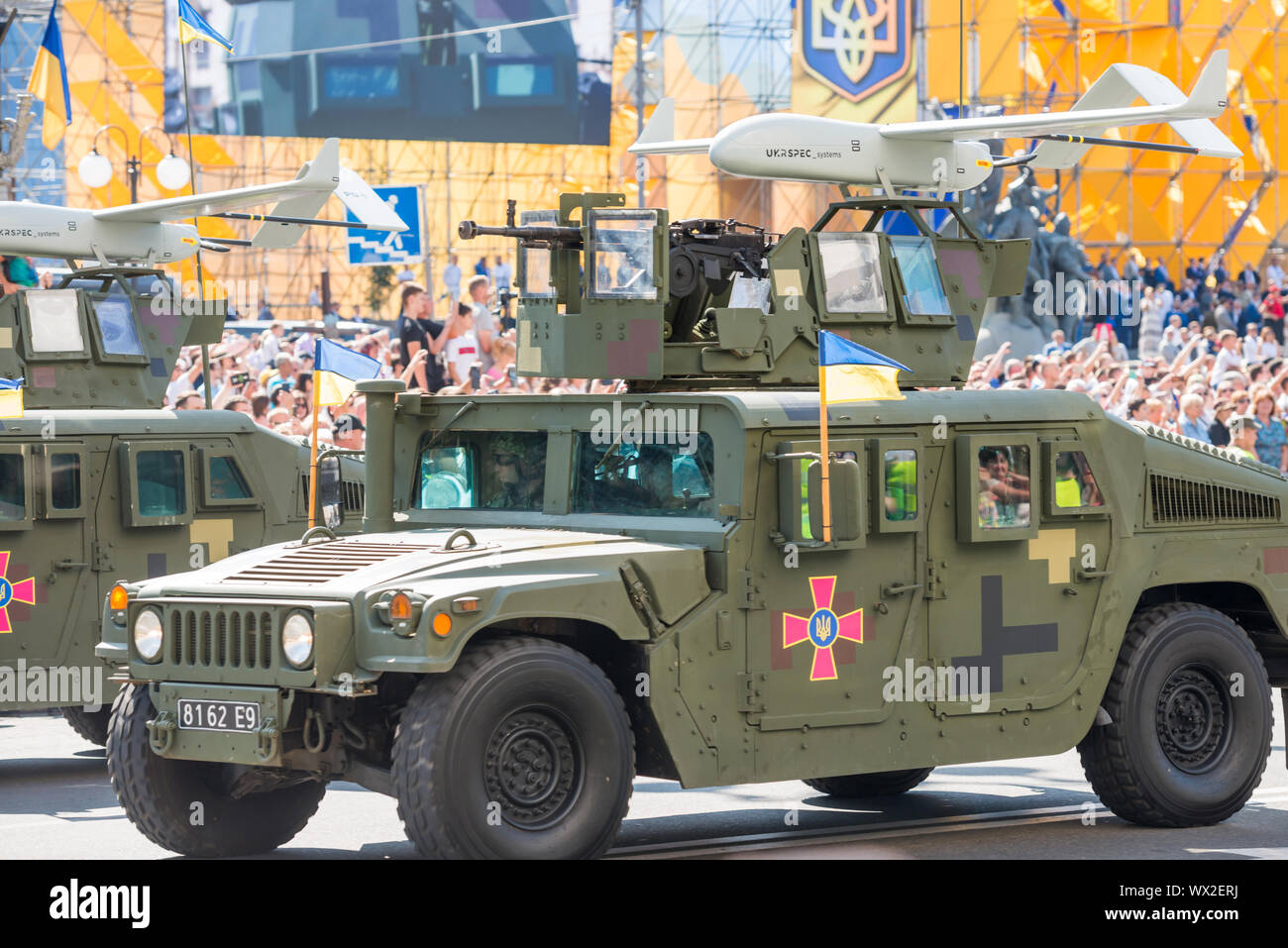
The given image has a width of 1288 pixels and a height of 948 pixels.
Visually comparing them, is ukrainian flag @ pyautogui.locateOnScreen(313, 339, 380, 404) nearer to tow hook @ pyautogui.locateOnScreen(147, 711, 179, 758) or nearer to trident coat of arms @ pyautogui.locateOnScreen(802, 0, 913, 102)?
tow hook @ pyautogui.locateOnScreen(147, 711, 179, 758)

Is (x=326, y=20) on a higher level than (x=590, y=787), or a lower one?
higher

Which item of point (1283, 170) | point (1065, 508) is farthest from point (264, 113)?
point (1065, 508)

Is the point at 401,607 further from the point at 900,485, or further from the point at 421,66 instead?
the point at 421,66

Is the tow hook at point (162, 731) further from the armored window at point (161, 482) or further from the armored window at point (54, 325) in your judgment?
the armored window at point (54, 325)

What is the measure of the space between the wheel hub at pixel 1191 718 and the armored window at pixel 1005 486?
1.19m

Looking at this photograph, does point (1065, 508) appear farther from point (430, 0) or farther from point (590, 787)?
point (430, 0)

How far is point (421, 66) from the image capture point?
45.1 metres

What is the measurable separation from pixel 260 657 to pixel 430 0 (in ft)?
126

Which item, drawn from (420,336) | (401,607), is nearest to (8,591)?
(401,607)

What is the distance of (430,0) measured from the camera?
148ft

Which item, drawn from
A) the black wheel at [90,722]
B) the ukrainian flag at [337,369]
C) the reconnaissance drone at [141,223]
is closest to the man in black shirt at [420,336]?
the reconnaissance drone at [141,223]

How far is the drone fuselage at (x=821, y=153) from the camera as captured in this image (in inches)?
428

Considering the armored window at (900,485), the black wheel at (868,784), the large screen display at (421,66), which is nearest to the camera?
the armored window at (900,485)

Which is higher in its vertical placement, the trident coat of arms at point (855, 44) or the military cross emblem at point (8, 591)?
the trident coat of arms at point (855, 44)
